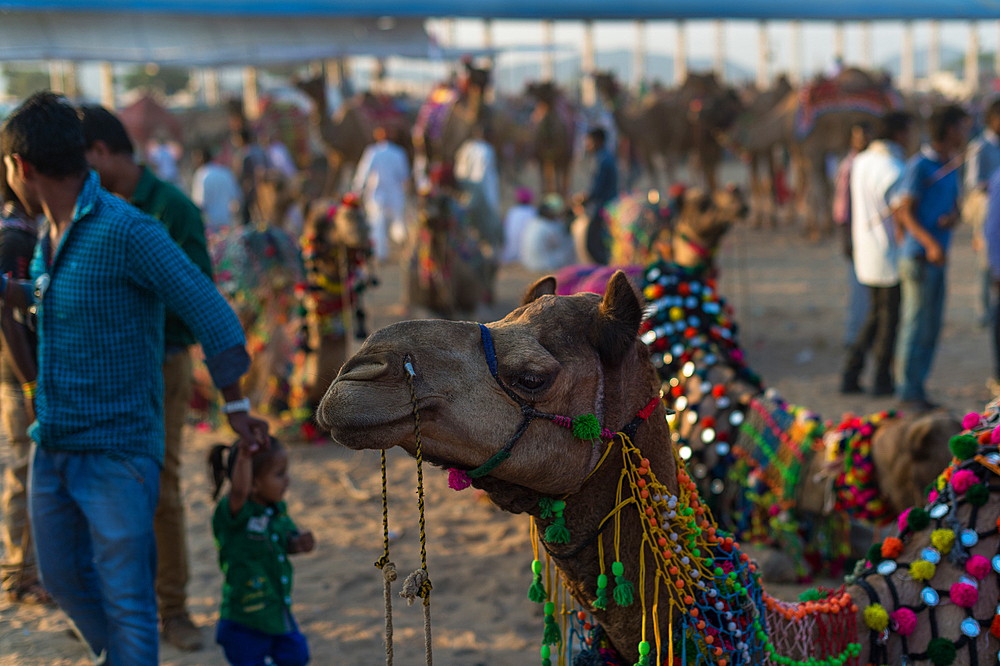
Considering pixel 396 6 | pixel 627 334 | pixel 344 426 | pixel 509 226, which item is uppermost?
pixel 396 6

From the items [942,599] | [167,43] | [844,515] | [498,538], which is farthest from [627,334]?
[167,43]

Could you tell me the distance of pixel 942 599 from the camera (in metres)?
2.34

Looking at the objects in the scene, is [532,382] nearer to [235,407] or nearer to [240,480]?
[235,407]

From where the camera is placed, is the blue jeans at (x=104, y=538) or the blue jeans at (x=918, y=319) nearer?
the blue jeans at (x=104, y=538)

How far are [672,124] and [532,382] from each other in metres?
18.1

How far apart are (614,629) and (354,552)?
3.21m

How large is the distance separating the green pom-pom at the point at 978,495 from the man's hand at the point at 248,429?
83.2 inches

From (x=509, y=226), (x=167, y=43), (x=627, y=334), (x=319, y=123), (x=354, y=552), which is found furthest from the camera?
(x=319, y=123)

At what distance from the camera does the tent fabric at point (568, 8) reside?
44.5 ft

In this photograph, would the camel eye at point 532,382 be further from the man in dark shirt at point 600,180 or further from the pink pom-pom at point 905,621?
the man in dark shirt at point 600,180

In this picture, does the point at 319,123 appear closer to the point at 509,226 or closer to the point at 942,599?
the point at 509,226

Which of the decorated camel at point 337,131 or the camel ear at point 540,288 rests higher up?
the decorated camel at point 337,131

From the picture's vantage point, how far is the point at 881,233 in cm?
705

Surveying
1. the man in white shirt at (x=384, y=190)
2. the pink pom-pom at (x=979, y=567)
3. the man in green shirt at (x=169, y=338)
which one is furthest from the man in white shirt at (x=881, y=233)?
the man in white shirt at (x=384, y=190)
